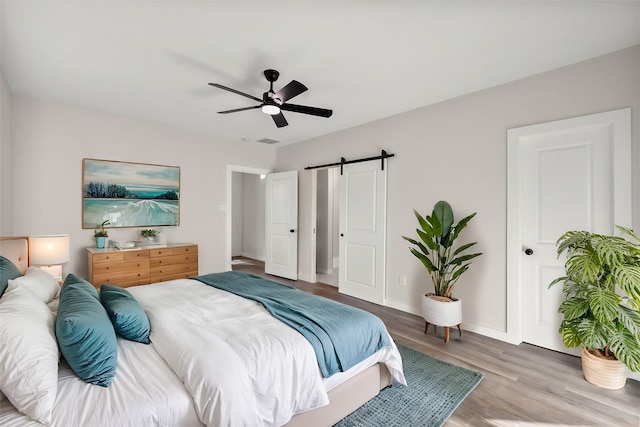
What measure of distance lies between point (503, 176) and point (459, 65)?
1195mm

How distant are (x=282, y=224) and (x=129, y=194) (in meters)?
2.49

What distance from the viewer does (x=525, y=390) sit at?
214cm

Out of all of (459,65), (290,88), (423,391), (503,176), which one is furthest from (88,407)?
(503,176)

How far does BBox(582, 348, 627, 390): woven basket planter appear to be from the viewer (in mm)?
2113

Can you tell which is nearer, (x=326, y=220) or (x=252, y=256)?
(x=326, y=220)

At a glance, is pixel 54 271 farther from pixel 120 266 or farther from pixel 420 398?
pixel 420 398

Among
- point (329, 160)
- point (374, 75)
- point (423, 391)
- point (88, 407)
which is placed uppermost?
point (374, 75)

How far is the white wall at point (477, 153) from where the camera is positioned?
246cm

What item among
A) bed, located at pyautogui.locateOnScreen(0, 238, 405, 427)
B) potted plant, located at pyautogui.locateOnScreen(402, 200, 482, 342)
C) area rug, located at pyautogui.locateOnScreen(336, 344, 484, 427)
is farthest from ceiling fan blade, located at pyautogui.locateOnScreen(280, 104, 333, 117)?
area rug, located at pyautogui.locateOnScreen(336, 344, 484, 427)

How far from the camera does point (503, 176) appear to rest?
2.97 metres

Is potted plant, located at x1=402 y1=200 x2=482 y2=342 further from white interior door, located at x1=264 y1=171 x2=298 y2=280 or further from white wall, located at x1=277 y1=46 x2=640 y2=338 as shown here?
white interior door, located at x1=264 y1=171 x2=298 y2=280

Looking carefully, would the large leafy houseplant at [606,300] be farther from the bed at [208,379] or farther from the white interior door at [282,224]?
the white interior door at [282,224]

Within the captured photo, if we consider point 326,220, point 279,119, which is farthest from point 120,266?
point 326,220

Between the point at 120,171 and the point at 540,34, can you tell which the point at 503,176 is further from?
the point at 120,171
